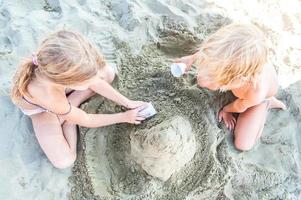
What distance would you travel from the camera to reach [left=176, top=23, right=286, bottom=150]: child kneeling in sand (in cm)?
212

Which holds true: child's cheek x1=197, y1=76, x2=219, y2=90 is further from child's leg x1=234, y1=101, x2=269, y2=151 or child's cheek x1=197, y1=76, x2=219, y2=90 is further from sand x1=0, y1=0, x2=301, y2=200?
child's leg x1=234, y1=101, x2=269, y2=151

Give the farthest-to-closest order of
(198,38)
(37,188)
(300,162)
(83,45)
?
(198,38), (300,162), (37,188), (83,45)

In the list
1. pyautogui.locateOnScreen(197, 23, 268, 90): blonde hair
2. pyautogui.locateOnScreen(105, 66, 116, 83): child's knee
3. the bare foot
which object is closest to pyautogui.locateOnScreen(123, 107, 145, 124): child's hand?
pyautogui.locateOnScreen(105, 66, 116, 83): child's knee

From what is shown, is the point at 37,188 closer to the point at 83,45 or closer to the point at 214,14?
the point at 83,45

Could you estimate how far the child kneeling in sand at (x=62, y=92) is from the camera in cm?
200

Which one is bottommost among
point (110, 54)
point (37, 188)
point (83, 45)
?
point (37, 188)

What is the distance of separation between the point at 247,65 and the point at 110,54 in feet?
2.68

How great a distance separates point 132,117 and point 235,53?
54cm

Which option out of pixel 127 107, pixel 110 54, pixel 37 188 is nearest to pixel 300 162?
pixel 127 107

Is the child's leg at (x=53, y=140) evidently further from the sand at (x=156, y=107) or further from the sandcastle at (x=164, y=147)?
the sandcastle at (x=164, y=147)

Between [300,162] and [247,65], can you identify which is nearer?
[247,65]

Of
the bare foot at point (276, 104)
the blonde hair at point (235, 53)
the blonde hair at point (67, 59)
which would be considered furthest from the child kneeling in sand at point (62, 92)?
the bare foot at point (276, 104)

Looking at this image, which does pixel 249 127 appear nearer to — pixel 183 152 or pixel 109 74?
pixel 183 152

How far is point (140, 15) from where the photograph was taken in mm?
2836
